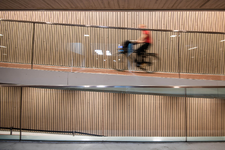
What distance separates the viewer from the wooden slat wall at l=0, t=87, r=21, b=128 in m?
3.32

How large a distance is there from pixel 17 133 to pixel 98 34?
285 centimetres

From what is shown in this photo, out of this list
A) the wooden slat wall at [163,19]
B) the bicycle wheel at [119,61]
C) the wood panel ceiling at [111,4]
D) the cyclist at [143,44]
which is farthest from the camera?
the wooden slat wall at [163,19]

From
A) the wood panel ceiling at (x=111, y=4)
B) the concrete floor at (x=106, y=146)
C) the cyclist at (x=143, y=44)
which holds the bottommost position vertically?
the concrete floor at (x=106, y=146)

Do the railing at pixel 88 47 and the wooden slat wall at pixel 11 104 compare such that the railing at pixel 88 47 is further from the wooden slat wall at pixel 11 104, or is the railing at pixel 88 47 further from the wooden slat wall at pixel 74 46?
the wooden slat wall at pixel 11 104

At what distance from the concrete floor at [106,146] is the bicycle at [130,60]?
172 cm

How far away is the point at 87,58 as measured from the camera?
379 cm

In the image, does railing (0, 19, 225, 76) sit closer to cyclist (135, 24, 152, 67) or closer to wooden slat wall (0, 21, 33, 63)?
wooden slat wall (0, 21, 33, 63)

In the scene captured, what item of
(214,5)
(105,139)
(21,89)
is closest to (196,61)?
(214,5)

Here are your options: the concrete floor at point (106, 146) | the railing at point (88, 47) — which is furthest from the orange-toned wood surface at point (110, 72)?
the concrete floor at point (106, 146)

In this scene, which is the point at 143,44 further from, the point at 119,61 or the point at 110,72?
the point at 110,72

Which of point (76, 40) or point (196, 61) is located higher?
point (76, 40)

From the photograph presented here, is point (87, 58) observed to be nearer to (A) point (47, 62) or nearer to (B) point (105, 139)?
(A) point (47, 62)

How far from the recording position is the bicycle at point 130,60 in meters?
3.84

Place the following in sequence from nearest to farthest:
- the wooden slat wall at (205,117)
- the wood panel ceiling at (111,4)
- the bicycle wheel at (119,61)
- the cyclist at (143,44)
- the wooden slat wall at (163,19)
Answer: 1. the wood panel ceiling at (111,4)
2. the wooden slat wall at (205,117)
3. the cyclist at (143,44)
4. the bicycle wheel at (119,61)
5. the wooden slat wall at (163,19)
